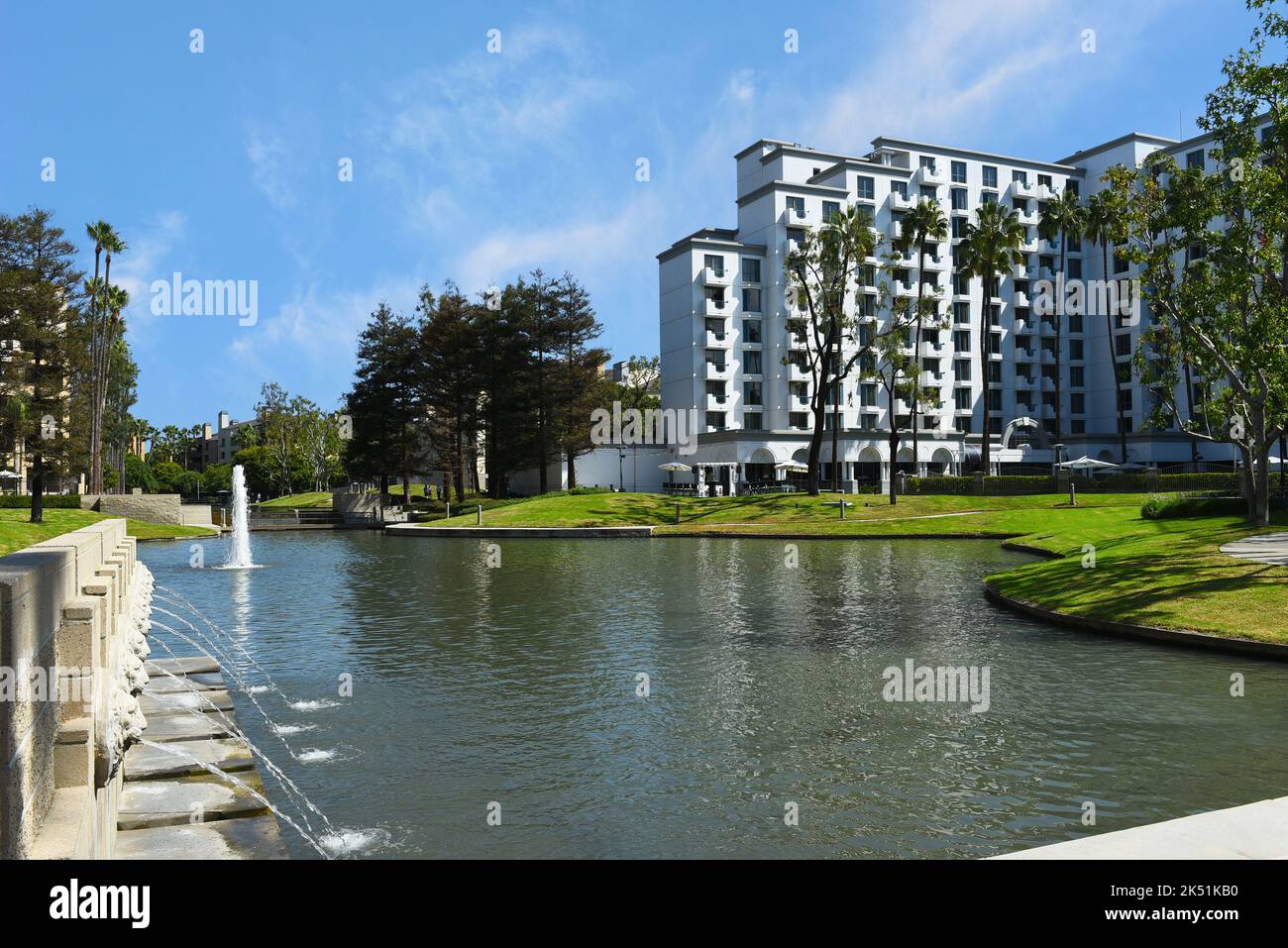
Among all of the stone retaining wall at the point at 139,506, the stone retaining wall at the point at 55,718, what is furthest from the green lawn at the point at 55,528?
the stone retaining wall at the point at 55,718

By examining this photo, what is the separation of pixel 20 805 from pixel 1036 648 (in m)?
16.1

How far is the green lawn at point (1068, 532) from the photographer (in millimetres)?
18812

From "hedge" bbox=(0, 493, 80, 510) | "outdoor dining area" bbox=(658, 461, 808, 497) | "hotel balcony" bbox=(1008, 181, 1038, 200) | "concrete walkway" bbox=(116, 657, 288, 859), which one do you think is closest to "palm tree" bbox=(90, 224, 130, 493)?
"hedge" bbox=(0, 493, 80, 510)

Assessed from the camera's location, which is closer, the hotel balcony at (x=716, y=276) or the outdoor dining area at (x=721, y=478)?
the outdoor dining area at (x=721, y=478)

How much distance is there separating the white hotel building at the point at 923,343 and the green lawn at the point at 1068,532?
27390mm

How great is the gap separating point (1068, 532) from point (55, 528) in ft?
157

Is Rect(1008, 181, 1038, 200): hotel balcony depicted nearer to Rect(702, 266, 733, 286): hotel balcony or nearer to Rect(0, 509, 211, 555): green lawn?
Rect(702, 266, 733, 286): hotel balcony

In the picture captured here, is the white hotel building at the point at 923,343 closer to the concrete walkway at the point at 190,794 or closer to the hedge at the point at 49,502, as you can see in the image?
the hedge at the point at 49,502

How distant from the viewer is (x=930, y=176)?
9506cm

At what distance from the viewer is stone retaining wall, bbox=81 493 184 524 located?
61.4 meters

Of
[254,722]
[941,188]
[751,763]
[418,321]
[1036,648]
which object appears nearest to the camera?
[751,763]

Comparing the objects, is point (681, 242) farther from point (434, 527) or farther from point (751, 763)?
point (751, 763)
